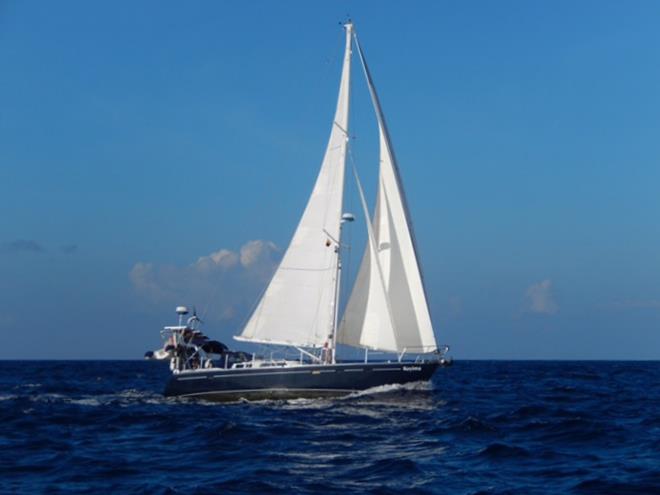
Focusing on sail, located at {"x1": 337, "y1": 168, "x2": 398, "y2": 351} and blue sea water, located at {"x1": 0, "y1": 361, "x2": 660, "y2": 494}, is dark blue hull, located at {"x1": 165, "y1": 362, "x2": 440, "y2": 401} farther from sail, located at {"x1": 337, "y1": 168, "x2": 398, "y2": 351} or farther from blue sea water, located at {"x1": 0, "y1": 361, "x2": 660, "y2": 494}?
sail, located at {"x1": 337, "y1": 168, "x2": 398, "y2": 351}

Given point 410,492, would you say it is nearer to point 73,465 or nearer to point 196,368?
point 73,465

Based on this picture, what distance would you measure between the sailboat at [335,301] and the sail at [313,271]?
1.7 inches

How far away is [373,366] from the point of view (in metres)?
34.1

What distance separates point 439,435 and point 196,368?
15.5 meters

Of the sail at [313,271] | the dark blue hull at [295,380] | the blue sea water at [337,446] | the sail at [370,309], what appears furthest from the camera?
the sail at [313,271]

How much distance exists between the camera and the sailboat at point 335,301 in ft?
116

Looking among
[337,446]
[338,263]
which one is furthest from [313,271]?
[337,446]

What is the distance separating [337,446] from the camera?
902 inches

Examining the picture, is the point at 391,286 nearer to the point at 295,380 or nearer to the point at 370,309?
the point at 370,309

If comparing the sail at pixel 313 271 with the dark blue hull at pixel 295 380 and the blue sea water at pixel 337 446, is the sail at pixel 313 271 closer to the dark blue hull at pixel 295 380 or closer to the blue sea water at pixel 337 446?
the dark blue hull at pixel 295 380

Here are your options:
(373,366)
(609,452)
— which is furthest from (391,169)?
(609,452)

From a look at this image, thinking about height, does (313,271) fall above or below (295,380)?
above

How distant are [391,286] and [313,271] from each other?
137 inches

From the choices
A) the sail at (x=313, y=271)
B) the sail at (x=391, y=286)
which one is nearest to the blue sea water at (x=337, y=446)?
the sail at (x=391, y=286)
